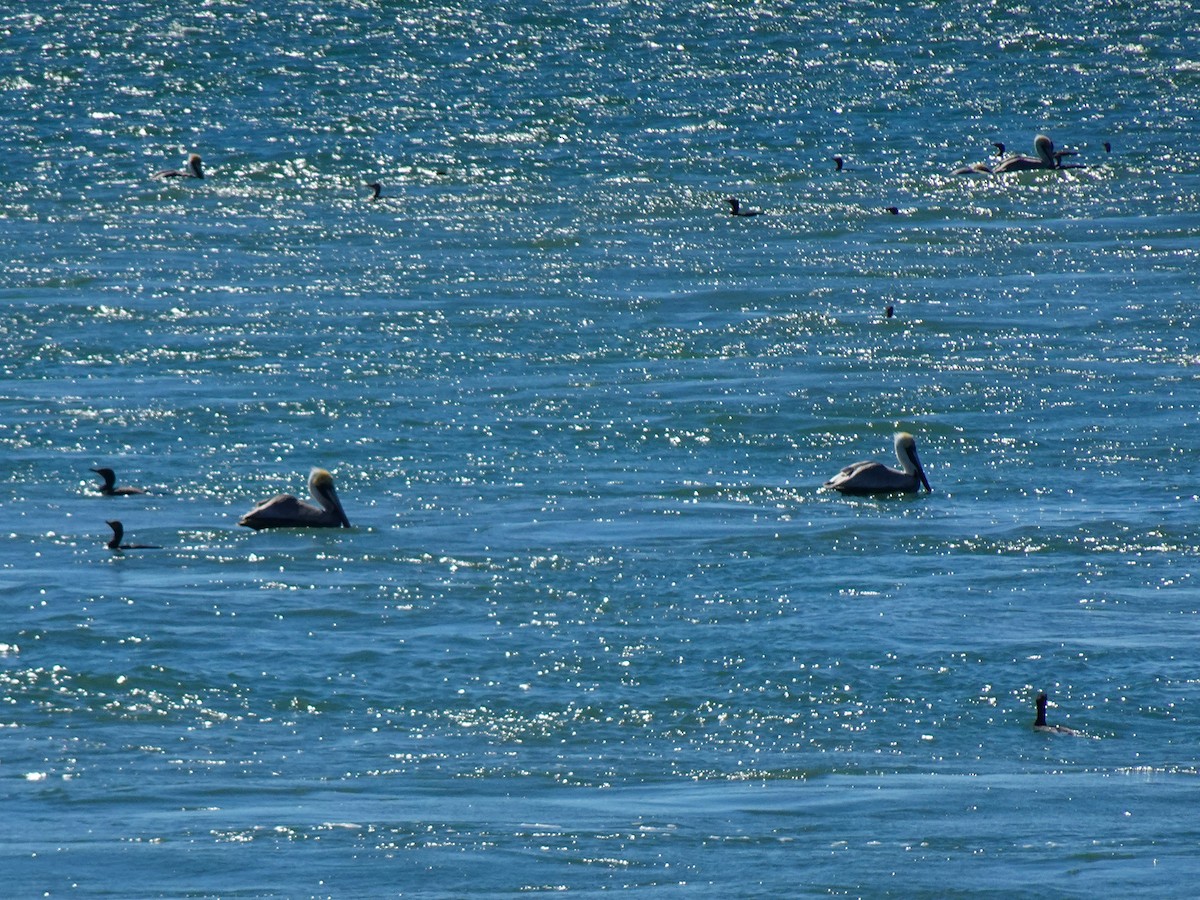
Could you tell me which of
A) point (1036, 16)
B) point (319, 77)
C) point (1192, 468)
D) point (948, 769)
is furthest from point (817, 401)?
point (1036, 16)

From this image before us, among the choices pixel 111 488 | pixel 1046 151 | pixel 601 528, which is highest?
pixel 1046 151

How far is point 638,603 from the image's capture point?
1290cm

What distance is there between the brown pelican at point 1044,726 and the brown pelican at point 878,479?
5.05m

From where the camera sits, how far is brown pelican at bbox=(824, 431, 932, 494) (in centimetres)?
1564

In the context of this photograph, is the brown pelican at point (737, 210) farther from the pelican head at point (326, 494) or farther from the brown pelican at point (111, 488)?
the pelican head at point (326, 494)

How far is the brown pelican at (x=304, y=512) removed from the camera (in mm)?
14641

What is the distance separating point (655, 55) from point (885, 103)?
7.79 m

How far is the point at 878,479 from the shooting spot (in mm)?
15633

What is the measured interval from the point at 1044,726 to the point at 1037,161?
81.8 feet

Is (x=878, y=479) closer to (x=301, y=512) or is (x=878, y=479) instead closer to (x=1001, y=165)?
(x=301, y=512)

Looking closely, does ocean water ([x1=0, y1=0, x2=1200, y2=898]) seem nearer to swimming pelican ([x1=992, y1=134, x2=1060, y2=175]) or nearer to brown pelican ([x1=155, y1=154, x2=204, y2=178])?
swimming pelican ([x1=992, y1=134, x2=1060, y2=175])

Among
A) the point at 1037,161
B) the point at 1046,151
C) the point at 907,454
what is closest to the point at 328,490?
the point at 907,454

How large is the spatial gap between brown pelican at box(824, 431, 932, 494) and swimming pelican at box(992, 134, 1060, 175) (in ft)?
62.0

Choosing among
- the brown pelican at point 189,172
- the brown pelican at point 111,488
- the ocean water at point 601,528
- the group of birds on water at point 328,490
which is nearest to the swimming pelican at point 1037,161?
the ocean water at point 601,528
